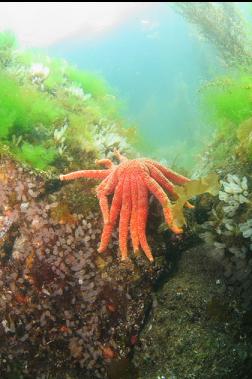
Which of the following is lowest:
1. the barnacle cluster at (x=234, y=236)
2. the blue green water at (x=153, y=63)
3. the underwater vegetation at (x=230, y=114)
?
the blue green water at (x=153, y=63)

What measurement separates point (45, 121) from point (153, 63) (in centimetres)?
2146

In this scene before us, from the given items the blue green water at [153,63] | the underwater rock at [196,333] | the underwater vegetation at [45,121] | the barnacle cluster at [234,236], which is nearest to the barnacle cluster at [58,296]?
the underwater rock at [196,333]

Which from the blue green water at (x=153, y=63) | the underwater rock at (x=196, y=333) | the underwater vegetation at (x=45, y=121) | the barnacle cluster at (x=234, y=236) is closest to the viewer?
the underwater rock at (x=196, y=333)

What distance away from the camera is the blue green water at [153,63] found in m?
21.1

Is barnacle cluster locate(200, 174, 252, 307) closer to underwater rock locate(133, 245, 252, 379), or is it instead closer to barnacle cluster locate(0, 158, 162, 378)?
underwater rock locate(133, 245, 252, 379)

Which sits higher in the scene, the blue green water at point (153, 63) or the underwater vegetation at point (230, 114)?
the underwater vegetation at point (230, 114)

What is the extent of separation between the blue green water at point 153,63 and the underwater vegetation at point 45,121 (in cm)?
1221

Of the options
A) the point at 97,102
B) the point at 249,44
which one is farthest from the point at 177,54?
the point at 97,102

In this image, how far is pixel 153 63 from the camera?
991 inches

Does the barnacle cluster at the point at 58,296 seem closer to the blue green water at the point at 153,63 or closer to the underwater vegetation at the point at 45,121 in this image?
the underwater vegetation at the point at 45,121

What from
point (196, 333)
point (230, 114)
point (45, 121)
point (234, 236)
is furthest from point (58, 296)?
point (230, 114)

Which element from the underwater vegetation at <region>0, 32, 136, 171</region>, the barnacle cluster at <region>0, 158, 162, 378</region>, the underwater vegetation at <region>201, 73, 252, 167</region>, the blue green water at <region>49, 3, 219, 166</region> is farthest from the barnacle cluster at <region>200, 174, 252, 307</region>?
the blue green water at <region>49, 3, 219, 166</region>

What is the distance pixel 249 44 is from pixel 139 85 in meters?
15.1

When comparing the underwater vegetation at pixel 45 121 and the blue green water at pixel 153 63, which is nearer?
the underwater vegetation at pixel 45 121
